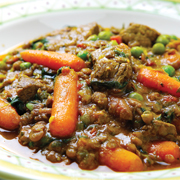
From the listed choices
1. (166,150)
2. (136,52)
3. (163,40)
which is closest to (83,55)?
(136,52)

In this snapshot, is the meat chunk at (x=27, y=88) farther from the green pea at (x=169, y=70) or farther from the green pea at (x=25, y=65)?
the green pea at (x=169, y=70)

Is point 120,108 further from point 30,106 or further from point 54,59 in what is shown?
point 54,59

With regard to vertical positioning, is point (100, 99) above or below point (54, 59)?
below

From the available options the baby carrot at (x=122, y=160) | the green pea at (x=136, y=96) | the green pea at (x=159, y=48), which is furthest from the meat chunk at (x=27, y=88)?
the green pea at (x=159, y=48)

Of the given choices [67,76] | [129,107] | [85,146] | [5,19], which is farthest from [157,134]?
[5,19]

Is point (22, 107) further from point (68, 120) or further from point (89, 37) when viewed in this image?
point (89, 37)
